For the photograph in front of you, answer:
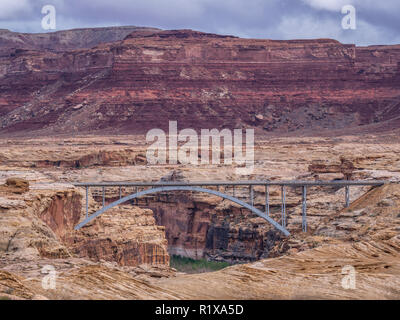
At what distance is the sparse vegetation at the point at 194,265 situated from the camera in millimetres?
66050

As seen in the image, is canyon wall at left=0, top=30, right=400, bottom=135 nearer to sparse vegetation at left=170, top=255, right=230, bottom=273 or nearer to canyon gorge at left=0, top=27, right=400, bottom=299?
canyon gorge at left=0, top=27, right=400, bottom=299

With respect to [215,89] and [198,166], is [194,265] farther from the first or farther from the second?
[215,89]

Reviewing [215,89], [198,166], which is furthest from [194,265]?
[215,89]

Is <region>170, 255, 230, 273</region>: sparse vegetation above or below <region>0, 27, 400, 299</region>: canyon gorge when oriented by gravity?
below

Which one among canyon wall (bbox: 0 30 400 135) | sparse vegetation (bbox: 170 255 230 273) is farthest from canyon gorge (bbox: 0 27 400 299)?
sparse vegetation (bbox: 170 255 230 273)

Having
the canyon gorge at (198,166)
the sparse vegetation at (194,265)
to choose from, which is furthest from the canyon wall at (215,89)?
the sparse vegetation at (194,265)

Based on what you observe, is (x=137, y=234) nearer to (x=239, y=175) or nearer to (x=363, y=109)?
(x=239, y=175)

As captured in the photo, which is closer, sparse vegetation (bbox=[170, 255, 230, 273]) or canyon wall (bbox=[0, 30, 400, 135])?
sparse vegetation (bbox=[170, 255, 230, 273])

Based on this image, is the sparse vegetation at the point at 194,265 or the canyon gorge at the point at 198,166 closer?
the canyon gorge at the point at 198,166

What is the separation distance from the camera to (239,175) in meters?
93.1

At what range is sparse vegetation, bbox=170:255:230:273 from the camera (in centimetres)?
6605

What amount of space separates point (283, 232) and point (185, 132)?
304 ft

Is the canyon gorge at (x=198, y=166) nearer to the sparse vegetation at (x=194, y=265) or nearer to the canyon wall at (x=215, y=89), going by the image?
the canyon wall at (x=215, y=89)

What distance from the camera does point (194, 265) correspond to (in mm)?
69625
